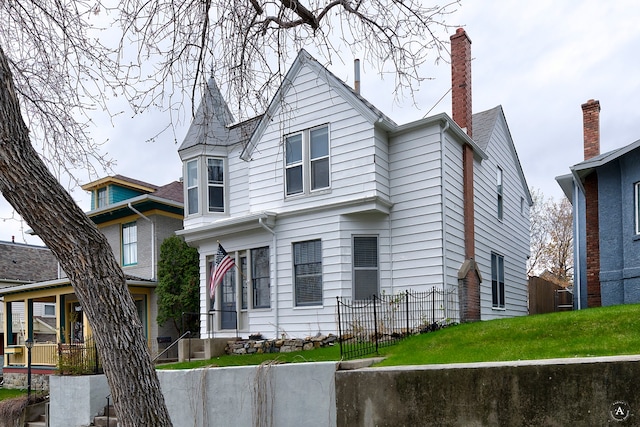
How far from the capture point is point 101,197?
22.7m

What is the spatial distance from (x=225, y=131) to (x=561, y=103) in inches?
502

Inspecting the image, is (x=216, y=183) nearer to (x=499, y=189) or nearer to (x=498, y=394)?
(x=499, y=189)

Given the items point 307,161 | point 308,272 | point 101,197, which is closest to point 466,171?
point 307,161

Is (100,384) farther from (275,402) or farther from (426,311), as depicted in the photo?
(426,311)

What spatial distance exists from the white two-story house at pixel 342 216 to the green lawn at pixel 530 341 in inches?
104

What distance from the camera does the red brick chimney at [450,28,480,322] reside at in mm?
13758

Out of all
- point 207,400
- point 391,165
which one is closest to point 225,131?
point 391,165

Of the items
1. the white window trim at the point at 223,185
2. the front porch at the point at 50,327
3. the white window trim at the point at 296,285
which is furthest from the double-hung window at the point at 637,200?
the front porch at the point at 50,327

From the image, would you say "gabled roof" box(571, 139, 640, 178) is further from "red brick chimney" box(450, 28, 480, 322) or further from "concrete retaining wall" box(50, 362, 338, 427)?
"concrete retaining wall" box(50, 362, 338, 427)

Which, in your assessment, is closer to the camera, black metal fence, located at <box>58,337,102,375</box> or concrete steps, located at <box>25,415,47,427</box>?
black metal fence, located at <box>58,337,102,375</box>

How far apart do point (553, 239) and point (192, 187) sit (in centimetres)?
2526

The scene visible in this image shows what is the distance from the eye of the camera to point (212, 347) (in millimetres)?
14148

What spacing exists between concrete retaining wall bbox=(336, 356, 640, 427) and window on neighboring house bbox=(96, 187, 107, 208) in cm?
1683

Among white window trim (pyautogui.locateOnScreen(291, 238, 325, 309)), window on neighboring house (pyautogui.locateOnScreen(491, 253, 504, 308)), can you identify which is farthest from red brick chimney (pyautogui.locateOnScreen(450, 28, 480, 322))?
white window trim (pyautogui.locateOnScreen(291, 238, 325, 309))
